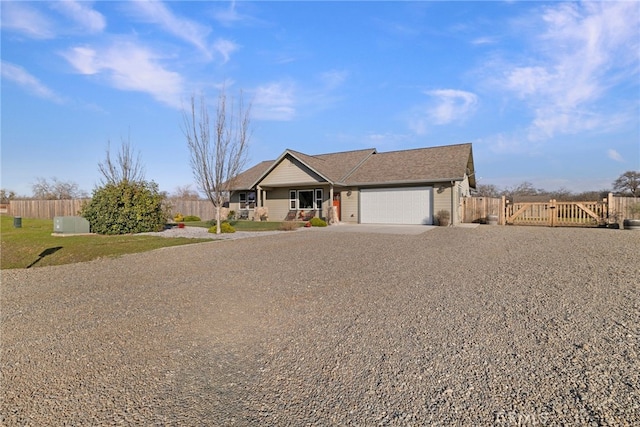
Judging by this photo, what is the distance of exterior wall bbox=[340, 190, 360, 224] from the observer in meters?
21.1

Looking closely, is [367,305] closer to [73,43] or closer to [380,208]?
[73,43]

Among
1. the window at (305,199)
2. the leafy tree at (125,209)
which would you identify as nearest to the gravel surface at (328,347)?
the leafy tree at (125,209)

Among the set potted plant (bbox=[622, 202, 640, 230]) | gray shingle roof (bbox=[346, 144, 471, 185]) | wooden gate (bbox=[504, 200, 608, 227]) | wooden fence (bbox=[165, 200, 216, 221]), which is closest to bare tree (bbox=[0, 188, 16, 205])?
wooden fence (bbox=[165, 200, 216, 221])

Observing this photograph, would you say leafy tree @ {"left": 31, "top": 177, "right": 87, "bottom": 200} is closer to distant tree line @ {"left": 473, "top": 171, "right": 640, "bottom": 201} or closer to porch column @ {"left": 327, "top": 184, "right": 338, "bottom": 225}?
porch column @ {"left": 327, "top": 184, "right": 338, "bottom": 225}

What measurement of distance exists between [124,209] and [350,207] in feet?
42.9

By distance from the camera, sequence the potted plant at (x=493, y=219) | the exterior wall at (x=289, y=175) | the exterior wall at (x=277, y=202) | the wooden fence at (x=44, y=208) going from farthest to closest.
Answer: the wooden fence at (x=44, y=208) < the exterior wall at (x=277, y=202) < the exterior wall at (x=289, y=175) < the potted plant at (x=493, y=219)

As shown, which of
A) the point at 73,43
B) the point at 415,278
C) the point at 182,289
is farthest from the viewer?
the point at 73,43

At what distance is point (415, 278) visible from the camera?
19.5 feet

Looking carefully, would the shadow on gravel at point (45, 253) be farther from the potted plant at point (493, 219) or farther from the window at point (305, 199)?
the potted plant at point (493, 219)

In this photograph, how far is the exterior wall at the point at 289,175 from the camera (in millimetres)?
21828

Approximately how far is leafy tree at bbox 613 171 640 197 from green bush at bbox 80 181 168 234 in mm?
43263

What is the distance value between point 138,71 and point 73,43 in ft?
6.46

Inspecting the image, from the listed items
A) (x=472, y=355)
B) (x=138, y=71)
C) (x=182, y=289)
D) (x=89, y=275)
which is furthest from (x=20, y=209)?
(x=472, y=355)

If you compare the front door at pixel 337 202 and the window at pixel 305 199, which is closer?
the front door at pixel 337 202
